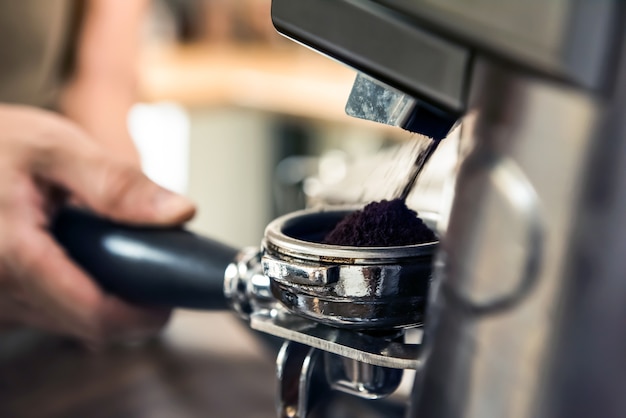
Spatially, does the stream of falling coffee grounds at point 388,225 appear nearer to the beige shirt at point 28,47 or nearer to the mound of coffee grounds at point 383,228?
the mound of coffee grounds at point 383,228

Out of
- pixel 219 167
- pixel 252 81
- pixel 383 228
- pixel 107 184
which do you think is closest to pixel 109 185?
pixel 107 184

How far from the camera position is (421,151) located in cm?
28

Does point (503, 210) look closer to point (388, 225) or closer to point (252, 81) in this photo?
point (388, 225)

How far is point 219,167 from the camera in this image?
77.1 inches

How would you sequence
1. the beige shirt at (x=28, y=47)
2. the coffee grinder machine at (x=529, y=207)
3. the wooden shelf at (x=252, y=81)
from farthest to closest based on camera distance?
the wooden shelf at (x=252, y=81)
the beige shirt at (x=28, y=47)
the coffee grinder machine at (x=529, y=207)

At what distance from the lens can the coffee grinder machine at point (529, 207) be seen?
7.3 inches

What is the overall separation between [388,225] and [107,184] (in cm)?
22

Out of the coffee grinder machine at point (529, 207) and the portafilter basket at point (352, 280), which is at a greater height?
the coffee grinder machine at point (529, 207)

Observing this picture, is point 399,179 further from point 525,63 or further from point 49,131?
point 49,131

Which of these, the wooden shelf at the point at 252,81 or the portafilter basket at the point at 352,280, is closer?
the portafilter basket at the point at 352,280

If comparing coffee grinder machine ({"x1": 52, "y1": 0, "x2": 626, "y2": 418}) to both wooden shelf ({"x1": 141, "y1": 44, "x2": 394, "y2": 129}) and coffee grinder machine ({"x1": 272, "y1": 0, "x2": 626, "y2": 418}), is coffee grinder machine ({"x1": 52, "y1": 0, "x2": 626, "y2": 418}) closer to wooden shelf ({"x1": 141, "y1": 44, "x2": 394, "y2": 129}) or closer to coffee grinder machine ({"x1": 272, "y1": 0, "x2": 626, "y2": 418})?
coffee grinder machine ({"x1": 272, "y1": 0, "x2": 626, "y2": 418})

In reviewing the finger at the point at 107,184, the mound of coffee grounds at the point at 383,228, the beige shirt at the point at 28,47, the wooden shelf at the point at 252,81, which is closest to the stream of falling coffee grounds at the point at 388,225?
the mound of coffee grounds at the point at 383,228

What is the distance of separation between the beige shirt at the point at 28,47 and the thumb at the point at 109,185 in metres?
0.14

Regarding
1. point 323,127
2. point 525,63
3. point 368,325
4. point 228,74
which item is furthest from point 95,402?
point 228,74
